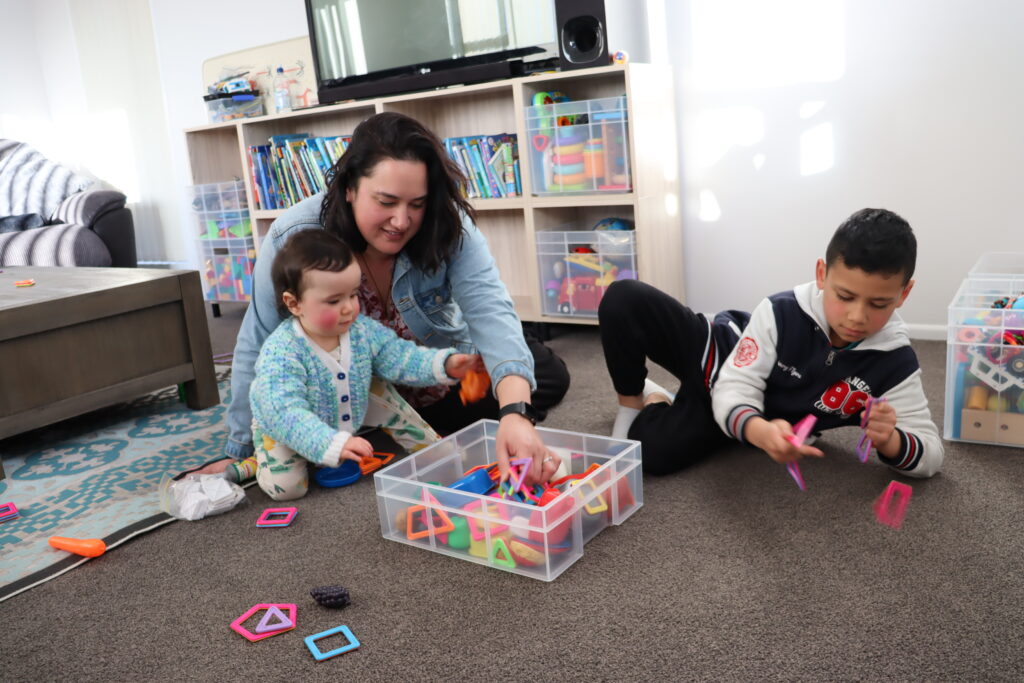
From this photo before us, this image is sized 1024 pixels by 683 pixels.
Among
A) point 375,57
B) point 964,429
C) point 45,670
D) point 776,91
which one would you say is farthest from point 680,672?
point 375,57

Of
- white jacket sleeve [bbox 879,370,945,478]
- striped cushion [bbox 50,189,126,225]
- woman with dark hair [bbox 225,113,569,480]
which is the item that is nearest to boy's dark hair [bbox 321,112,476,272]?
woman with dark hair [bbox 225,113,569,480]

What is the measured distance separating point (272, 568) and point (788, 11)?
2007mm

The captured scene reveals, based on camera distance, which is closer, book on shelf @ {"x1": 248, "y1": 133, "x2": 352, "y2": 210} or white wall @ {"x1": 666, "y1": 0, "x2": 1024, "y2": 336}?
white wall @ {"x1": 666, "y1": 0, "x2": 1024, "y2": 336}

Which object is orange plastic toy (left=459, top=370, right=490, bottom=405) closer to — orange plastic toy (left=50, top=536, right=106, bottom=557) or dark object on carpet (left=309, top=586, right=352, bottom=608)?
dark object on carpet (left=309, top=586, right=352, bottom=608)

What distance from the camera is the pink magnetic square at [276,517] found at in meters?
1.44

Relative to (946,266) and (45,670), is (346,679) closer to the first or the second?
(45,670)

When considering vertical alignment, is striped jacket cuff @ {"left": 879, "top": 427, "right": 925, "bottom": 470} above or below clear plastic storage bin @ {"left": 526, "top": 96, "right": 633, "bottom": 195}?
below

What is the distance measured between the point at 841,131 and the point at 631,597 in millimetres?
1679

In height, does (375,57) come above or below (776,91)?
above

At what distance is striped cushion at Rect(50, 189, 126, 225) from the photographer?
3441mm

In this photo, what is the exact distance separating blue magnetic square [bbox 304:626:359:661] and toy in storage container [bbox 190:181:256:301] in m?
2.53

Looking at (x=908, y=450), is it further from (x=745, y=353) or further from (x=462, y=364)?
(x=462, y=364)

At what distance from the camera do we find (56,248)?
3.34 meters

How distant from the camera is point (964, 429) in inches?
62.5
